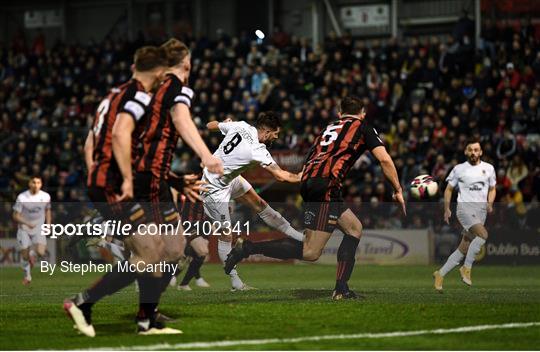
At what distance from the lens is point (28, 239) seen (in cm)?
2206

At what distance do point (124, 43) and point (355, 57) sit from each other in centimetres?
1017

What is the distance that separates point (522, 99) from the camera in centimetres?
2725

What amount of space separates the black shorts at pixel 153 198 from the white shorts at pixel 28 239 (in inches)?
472

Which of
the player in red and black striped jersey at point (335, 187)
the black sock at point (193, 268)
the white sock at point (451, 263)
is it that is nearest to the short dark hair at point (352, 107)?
the player in red and black striped jersey at point (335, 187)

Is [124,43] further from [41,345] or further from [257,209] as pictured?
[41,345]

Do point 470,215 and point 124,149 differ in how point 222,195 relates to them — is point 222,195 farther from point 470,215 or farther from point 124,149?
point 124,149

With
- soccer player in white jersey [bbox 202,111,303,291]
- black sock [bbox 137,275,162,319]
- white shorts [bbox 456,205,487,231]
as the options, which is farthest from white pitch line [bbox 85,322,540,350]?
white shorts [bbox 456,205,487,231]

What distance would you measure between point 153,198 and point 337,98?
21.2 metres

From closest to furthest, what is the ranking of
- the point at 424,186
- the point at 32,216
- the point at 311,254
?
the point at 311,254
the point at 424,186
the point at 32,216

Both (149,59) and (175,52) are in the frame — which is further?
(175,52)

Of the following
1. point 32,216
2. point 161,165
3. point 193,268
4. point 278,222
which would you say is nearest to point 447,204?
point 278,222

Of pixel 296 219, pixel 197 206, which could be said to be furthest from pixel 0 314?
pixel 296 219

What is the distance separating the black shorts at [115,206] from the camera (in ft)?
31.8

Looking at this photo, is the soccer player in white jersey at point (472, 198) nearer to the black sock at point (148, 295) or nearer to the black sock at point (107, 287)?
the black sock at point (148, 295)
